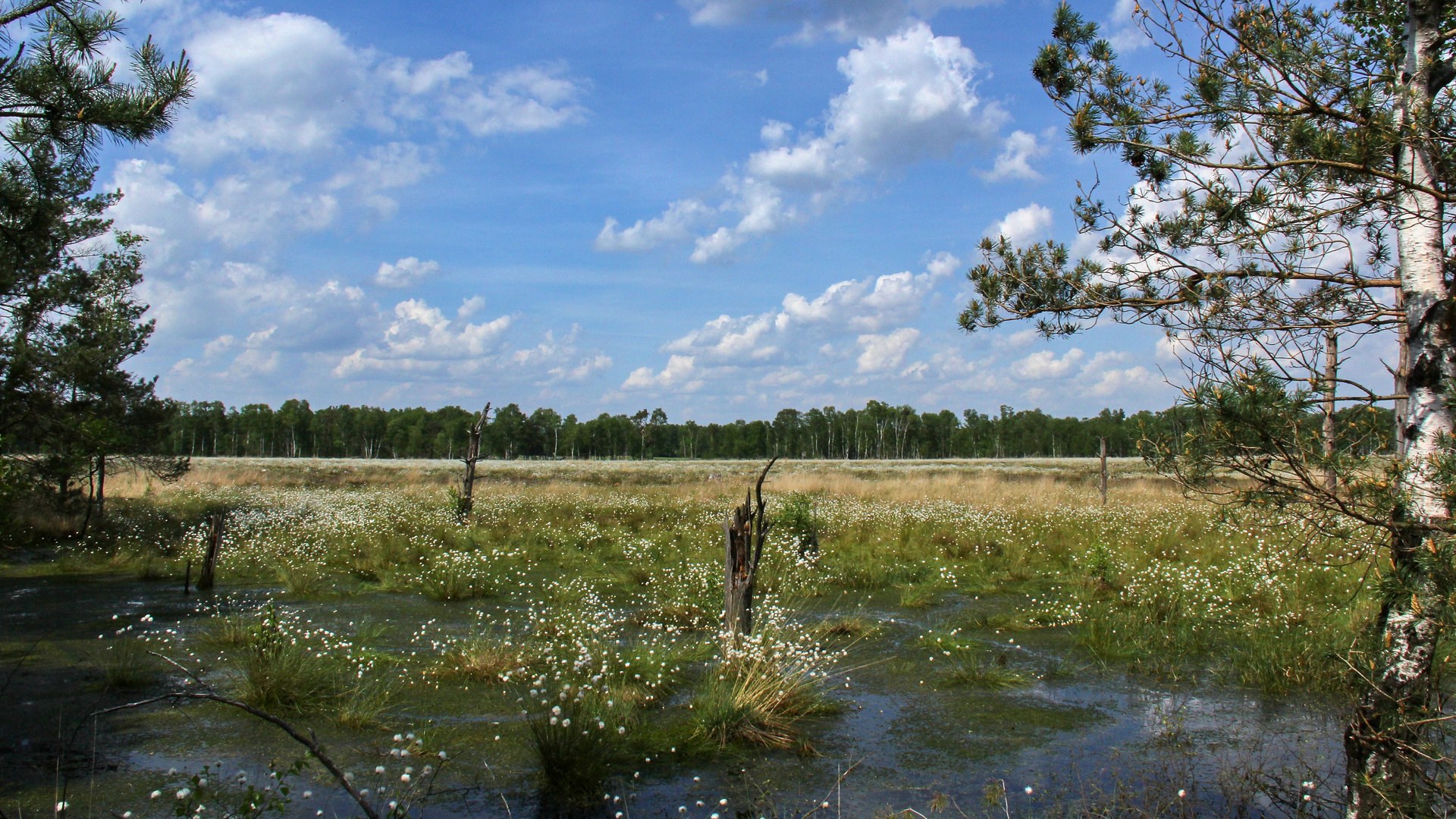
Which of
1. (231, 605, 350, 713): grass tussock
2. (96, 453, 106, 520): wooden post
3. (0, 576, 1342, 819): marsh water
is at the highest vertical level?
(96, 453, 106, 520): wooden post

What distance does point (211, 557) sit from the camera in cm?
1208

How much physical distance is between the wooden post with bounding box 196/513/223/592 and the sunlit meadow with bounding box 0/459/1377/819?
35cm

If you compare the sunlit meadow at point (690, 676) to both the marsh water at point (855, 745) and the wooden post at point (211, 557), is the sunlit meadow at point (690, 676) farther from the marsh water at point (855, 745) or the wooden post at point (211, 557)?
the wooden post at point (211, 557)

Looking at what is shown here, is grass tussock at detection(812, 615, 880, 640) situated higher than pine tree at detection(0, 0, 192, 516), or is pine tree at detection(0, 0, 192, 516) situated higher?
pine tree at detection(0, 0, 192, 516)

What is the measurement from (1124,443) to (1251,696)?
375ft

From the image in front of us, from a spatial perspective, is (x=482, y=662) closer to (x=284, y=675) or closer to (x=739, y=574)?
(x=284, y=675)

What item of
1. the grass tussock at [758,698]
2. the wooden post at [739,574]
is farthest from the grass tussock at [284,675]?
the wooden post at [739,574]

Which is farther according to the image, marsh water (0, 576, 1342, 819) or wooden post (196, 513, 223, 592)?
wooden post (196, 513, 223, 592)

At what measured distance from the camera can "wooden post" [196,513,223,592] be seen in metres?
12.0

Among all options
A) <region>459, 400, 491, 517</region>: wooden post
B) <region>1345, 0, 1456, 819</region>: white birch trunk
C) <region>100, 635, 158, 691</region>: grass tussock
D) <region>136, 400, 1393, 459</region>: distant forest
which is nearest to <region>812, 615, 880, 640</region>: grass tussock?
<region>1345, 0, 1456, 819</region>: white birch trunk

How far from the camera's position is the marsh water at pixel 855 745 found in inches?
201

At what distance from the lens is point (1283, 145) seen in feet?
13.9

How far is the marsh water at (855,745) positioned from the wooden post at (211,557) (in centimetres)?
318

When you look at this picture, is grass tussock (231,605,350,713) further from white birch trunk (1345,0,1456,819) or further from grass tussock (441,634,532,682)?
white birch trunk (1345,0,1456,819)
